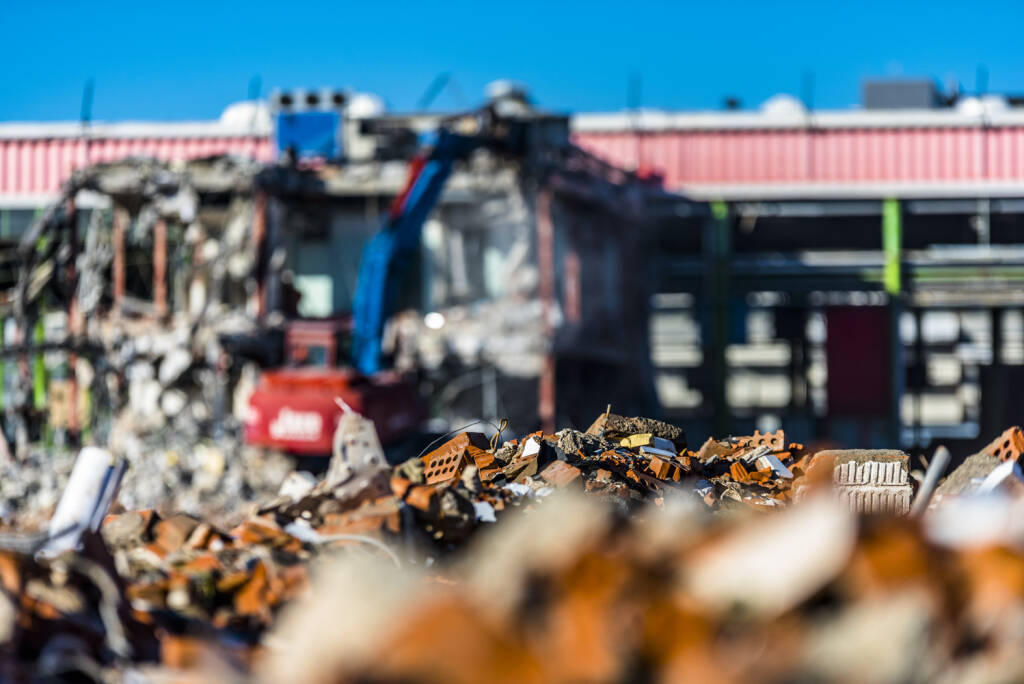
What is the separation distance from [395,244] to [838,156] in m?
12.4

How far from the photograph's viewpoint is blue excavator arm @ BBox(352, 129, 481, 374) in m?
16.2

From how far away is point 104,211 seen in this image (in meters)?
22.0

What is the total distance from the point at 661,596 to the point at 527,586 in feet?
0.90

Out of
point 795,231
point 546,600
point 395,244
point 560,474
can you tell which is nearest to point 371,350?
point 395,244

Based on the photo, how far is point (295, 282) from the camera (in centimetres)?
2052

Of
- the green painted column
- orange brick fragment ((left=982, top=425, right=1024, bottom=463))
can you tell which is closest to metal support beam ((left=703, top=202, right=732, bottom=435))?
the green painted column

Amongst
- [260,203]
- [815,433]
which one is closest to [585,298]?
[260,203]

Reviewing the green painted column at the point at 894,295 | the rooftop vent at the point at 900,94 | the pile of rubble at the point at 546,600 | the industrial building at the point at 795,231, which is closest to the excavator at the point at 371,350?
the industrial building at the point at 795,231

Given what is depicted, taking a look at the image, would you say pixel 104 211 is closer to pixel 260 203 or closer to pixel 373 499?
pixel 260 203

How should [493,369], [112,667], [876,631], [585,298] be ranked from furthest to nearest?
[585,298], [493,369], [112,667], [876,631]

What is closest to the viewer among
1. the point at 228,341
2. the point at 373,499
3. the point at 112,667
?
the point at 112,667

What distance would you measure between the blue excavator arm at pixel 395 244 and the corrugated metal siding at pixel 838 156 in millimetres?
8465

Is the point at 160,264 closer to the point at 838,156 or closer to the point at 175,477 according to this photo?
the point at 175,477

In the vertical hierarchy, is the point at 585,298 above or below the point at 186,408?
above
